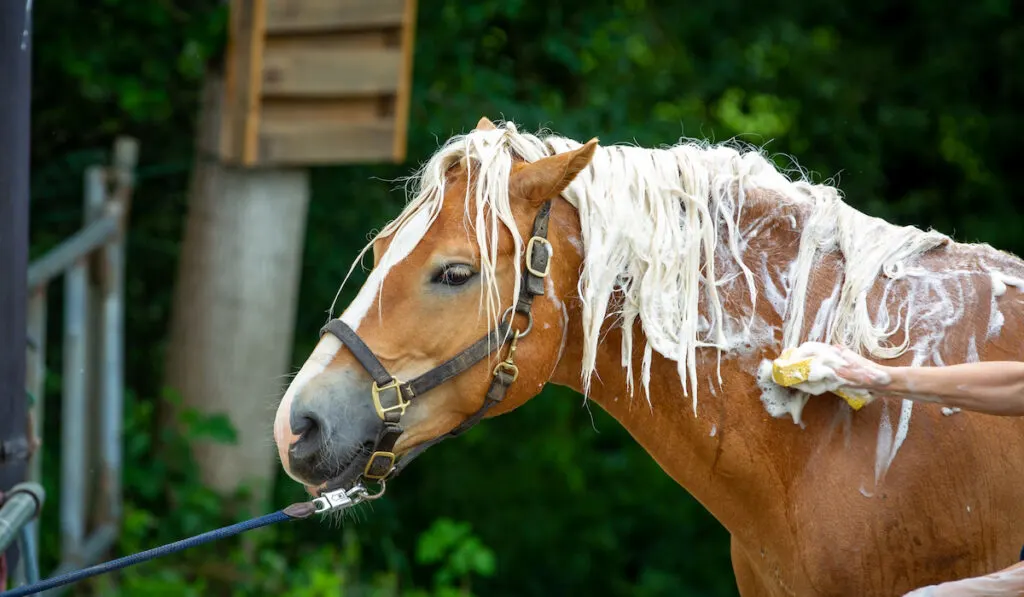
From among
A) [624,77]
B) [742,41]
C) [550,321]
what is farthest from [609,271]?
[742,41]

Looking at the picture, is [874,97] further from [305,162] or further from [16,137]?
[16,137]

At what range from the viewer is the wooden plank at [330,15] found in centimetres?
475

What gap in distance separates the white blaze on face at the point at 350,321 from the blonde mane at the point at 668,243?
12 mm

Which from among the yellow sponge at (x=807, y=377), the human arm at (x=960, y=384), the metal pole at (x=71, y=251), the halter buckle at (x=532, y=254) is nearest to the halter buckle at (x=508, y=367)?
the halter buckle at (x=532, y=254)

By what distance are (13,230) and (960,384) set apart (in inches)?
88.7

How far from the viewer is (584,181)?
2381mm

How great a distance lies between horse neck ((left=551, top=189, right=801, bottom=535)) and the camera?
7.57ft

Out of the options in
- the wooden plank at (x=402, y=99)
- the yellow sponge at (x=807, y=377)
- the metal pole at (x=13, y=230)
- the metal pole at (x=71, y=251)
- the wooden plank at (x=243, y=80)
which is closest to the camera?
the yellow sponge at (x=807, y=377)

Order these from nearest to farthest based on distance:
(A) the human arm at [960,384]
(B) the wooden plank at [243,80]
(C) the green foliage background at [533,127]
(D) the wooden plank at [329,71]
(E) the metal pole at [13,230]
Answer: (A) the human arm at [960,384], (E) the metal pole at [13,230], (B) the wooden plank at [243,80], (D) the wooden plank at [329,71], (C) the green foliage background at [533,127]

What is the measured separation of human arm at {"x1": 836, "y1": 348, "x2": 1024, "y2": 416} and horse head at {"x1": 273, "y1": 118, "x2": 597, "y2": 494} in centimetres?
72

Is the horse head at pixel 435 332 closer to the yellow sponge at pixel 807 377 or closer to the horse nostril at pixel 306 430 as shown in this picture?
the horse nostril at pixel 306 430

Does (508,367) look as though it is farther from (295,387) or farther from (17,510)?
(17,510)

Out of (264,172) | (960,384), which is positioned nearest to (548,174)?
(960,384)

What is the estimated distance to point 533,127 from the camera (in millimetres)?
5461
